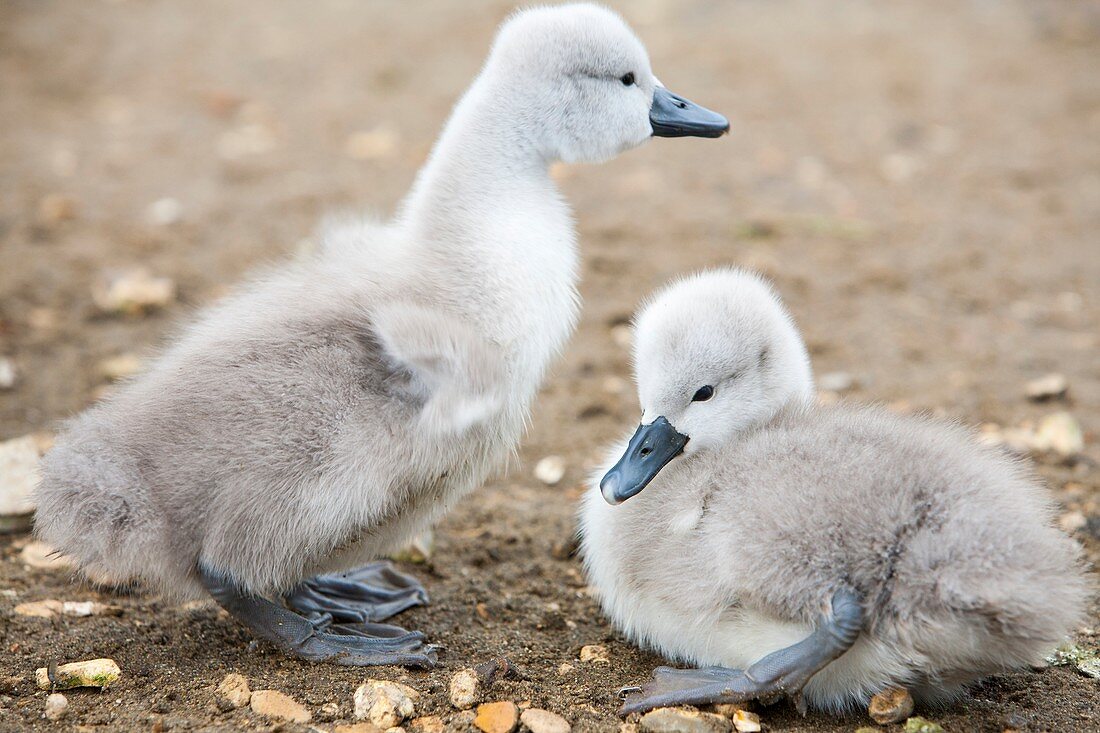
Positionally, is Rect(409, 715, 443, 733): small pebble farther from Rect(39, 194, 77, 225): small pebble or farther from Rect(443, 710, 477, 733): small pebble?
Rect(39, 194, 77, 225): small pebble

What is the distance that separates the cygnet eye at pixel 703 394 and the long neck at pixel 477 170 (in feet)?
2.28

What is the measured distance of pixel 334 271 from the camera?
3.02 metres

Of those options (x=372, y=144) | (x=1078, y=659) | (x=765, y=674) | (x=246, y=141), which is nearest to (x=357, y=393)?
(x=765, y=674)

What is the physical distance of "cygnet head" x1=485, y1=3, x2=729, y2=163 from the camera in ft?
10.4

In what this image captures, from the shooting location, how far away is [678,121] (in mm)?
3445

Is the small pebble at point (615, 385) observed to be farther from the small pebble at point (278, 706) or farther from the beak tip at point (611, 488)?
the small pebble at point (278, 706)

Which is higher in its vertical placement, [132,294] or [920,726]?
[132,294]

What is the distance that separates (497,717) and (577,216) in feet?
13.3

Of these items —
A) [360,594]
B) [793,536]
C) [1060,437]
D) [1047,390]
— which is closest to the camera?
[793,536]

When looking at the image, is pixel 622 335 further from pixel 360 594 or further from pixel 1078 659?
pixel 1078 659

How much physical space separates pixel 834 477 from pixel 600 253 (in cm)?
340

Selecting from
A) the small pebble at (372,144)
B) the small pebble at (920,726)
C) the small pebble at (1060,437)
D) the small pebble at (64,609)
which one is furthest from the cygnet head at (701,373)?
the small pebble at (372,144)

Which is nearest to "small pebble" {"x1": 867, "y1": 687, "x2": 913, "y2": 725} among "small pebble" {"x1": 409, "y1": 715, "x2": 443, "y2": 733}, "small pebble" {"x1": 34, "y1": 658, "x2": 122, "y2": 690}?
"small pebble" {"x1": 409, "y1": 715, "x2": 443, "y2": 733}

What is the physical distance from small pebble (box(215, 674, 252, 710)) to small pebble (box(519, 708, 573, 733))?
0.65 meters
